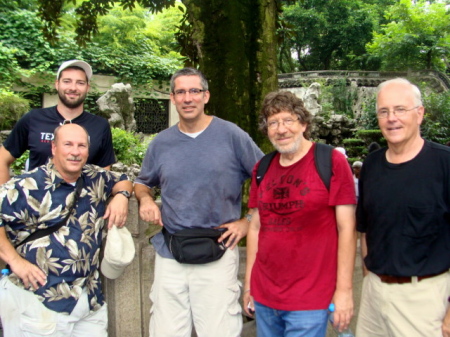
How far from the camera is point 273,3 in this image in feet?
12.6

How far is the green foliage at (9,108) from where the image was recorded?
1094 cm

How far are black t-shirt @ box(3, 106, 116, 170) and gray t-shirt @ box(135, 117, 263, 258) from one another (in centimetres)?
52

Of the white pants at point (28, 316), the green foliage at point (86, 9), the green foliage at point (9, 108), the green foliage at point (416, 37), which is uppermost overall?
the green foliage at point (416, 37)

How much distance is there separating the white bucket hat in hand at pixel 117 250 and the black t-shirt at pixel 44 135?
584 millimetres

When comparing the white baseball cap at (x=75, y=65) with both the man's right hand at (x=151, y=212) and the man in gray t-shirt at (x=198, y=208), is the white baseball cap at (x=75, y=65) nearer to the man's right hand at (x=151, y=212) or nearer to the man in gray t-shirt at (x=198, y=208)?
the man in gray t-shirt at (x=198, y=208)

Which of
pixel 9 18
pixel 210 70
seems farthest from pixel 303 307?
pixel 9 18

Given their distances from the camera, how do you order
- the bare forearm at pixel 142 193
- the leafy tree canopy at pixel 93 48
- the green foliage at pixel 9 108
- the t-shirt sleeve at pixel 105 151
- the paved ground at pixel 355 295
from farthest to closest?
the leafy tree canopy at pixel 93 48 < the green foliage at pixel 9 108 < the paved ground at pixel 355 295 < the t-shirt sleeve at pixel 105 151 < the bare forearm at pixel 142 193

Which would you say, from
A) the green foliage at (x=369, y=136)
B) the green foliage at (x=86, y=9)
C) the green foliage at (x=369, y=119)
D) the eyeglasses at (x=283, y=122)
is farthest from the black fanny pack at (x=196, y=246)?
the green foliage at (x=369, y=119)

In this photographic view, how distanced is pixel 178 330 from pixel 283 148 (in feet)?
4.11

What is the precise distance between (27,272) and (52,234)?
0.76ft

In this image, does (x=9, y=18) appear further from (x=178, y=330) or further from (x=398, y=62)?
(x=398, y=62)

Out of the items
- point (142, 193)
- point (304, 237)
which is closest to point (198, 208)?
point (142, 193)

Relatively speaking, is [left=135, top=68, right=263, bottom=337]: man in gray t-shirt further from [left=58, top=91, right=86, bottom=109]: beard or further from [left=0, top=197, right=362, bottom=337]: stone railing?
[left=58, top=91, right=86, bottom=109]: beard

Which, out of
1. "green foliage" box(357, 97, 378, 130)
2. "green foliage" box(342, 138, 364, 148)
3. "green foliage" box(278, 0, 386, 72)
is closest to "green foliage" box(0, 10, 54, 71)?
"green foliage" box(342, 138, 364, 148)
